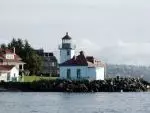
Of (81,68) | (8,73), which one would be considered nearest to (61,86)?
(81,68)

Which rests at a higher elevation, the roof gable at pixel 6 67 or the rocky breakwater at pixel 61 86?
the roof gable at pixel 6 67

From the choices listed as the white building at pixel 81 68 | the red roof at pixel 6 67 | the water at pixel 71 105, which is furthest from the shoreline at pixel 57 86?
the water at pixel 71 105

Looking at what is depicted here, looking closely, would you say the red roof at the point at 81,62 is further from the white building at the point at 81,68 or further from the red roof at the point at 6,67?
the red roof at the point at 6,67

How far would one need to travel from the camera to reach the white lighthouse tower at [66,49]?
355ft

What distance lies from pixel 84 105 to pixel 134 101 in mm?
8727

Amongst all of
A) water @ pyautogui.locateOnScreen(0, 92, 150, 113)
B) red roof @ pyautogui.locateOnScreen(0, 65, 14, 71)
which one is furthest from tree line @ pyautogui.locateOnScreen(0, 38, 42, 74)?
water @ pyautogui.locateOnScreen(0, 92, 150, 113)

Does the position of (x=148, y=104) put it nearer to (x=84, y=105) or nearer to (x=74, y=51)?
(x=84, y=105)

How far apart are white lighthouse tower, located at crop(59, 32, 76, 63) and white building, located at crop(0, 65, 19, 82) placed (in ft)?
20.4

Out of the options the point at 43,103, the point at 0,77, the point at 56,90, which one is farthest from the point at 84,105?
the point at 0,77

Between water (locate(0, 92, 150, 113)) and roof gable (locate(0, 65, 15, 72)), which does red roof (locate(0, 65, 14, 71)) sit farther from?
water (locate(0, 92, 150, 113))

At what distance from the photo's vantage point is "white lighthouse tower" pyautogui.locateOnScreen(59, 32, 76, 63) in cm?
10812

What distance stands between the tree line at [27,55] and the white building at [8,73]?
34.7 feet

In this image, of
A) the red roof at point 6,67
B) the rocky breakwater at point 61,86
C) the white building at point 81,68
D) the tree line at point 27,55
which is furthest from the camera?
the tree line at point 27,55

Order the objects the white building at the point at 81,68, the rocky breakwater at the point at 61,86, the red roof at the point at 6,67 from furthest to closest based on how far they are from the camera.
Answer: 1. the red roof at the point at 6,67
2. the white building at the point at 81,68
3. the rocky breakwater at the point at 61,86
